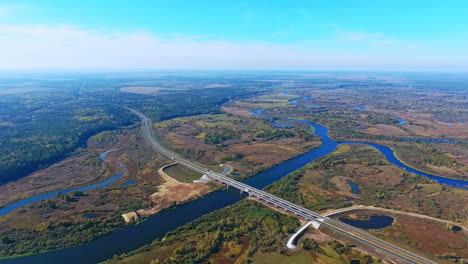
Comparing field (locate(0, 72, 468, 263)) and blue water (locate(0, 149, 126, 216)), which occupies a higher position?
field (locate(0, 72, 468, 263))

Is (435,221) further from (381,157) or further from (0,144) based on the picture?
(0,144)

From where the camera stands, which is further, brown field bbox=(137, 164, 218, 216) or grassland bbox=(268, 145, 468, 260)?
brown field bbox=(137, 164, 218, 216)

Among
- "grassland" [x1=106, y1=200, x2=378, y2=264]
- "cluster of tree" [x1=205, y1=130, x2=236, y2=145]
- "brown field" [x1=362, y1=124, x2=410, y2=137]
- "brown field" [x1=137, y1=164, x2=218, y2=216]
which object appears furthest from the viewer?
"brown field" [x1=362, y1=124, x2=410, y2=137]

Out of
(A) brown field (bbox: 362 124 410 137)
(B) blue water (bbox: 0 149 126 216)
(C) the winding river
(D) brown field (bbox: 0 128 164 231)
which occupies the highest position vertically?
(A) brown field (bbox: 362 124 410 137)

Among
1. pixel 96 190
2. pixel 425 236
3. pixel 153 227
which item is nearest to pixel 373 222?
pixel 425 236

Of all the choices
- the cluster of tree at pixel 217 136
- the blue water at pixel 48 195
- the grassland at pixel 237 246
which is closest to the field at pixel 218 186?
the grassland at pixel 237 246

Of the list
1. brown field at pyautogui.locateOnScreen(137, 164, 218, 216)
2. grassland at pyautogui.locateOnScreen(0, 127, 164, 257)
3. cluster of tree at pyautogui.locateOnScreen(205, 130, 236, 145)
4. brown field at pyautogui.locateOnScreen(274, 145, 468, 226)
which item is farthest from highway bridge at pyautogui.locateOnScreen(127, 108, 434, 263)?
cluster of tree at pyautogui.locateOnScreen(205, 130, 236, 145)

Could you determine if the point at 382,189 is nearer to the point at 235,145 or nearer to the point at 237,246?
the point at 237,246

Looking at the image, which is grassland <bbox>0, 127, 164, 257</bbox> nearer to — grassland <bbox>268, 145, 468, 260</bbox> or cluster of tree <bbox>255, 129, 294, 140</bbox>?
grassland <bbox>268, 145, 468, 260</bbox>

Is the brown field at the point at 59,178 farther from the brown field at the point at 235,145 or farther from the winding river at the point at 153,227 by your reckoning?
the winding river at the point at 153,227
